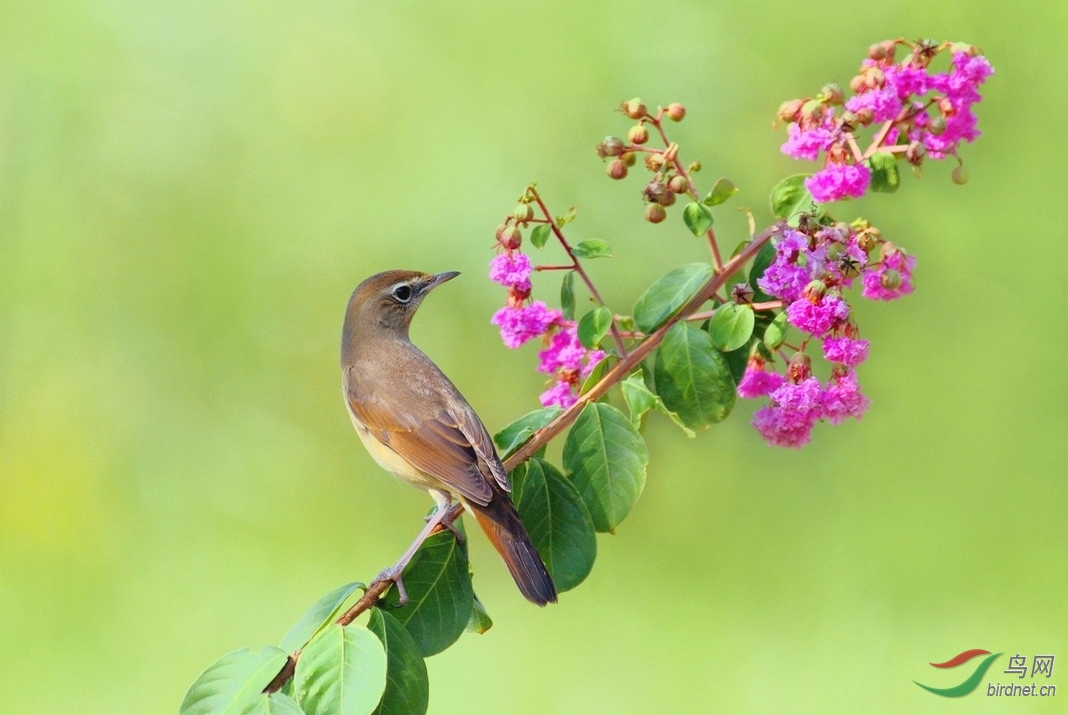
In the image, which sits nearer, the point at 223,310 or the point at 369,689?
the point at 369,689

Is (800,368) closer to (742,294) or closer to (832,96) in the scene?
(742,294)

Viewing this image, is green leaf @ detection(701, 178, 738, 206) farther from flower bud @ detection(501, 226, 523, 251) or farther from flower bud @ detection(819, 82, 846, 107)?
flower bud @ detection(501, 226, 523, 251)

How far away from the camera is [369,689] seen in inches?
53.3

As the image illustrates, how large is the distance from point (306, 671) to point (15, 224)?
401 centimetres

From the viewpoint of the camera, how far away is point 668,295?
174cm

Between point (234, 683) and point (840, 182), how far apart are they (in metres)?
1.07

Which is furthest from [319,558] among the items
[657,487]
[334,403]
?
[657,487]

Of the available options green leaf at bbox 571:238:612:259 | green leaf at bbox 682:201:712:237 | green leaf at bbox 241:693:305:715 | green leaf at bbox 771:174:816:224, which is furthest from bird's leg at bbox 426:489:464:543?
green leaf at bbox 771:174:816:224

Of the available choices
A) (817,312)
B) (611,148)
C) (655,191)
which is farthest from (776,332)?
(611,148)

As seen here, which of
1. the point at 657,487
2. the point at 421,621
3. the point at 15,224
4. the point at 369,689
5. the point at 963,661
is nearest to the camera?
the point at 369,689

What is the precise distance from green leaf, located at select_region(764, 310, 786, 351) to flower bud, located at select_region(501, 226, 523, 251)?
41 centimetres

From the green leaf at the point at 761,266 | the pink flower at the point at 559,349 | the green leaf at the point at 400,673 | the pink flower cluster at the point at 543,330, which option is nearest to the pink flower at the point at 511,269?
the pink flower cluster at the point at 543,330

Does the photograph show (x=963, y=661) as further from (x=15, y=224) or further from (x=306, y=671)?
(x=15, y=224)

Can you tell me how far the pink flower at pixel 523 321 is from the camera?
1799 mm
